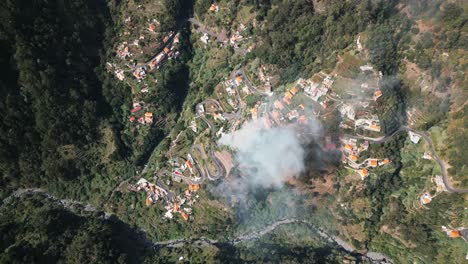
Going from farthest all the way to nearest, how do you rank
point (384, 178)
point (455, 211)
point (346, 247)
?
point (346, 247) → point (384, 178) → point (455, 211)

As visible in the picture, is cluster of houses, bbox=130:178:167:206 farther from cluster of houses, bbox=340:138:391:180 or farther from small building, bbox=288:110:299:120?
cluster of houses, bbox=340:138:391:180

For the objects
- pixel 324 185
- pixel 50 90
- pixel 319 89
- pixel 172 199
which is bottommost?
pixel 172 199

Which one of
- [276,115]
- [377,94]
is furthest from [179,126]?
[377,94]

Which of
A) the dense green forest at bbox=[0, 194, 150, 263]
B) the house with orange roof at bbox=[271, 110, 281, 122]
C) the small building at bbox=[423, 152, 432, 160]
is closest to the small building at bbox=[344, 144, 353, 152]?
the small building at bbox=[423, 152, 432, 160]

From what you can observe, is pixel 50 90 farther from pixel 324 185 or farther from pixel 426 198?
pixel 426 198

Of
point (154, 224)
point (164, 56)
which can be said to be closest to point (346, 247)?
point (154, 224)

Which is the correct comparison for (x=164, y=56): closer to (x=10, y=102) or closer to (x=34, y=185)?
(x=10, y=102)
